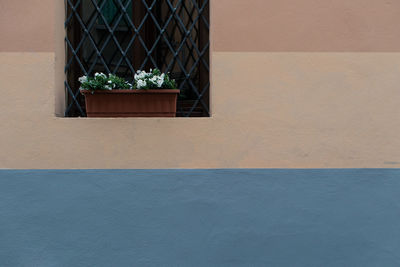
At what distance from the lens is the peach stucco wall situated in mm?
3080

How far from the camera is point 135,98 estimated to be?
3113 millimetres

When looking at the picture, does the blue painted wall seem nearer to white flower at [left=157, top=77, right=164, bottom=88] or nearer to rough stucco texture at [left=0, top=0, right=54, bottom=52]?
white flower at [left=157, top=77, right=164, bottom=88]

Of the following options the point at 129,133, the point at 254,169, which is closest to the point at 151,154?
the point at 129,133

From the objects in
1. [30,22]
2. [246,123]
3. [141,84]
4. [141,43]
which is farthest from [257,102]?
[30,22]

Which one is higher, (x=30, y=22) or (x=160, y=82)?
(x=30, y=22)

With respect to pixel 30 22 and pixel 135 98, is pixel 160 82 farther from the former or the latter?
pixel 30 22

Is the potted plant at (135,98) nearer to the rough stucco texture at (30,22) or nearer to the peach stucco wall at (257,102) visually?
the peach stucco wall at (257,102)

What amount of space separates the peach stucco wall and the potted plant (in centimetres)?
8

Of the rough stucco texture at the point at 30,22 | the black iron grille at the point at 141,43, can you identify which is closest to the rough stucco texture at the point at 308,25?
the black iron grille at the point at 141,43

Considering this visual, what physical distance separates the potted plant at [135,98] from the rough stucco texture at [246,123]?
0.08m

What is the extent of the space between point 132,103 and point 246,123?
88 cm

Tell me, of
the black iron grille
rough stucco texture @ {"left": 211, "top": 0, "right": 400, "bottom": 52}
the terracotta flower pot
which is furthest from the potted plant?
rough stucco texture @ {"left": 211, "top": 0, "right": 400, "bottom": 52}

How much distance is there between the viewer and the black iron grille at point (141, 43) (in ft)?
10.9

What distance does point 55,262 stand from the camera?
9.81 ft
